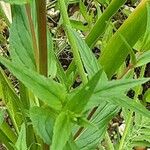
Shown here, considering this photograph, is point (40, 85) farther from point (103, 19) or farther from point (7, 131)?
point (7, 131)

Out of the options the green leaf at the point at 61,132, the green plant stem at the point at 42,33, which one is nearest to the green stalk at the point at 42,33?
the green plant stem at the point at 42,33

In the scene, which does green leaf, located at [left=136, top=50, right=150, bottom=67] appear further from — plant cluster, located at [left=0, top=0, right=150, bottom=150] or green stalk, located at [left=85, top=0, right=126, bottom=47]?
green stalk, located at [left=85, top=0, right=126, bottom=47]

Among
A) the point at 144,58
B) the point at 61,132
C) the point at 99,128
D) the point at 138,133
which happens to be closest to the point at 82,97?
the point at 61,132

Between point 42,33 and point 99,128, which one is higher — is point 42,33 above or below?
above

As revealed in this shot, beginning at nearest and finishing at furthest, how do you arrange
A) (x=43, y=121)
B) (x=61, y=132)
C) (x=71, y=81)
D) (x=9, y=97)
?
(x=61, y=132) → (x=43, y=121) → (x=71, y=81) → (x=9, y=97)

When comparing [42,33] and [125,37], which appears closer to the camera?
[42,33]

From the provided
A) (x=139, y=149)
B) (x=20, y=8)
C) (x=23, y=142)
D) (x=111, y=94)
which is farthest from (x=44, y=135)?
(x=139, y=149)

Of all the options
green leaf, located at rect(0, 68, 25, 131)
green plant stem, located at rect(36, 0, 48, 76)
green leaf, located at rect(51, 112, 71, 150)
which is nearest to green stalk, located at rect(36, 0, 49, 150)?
green plant stem, located at rect(36, 0, 48, 76)
